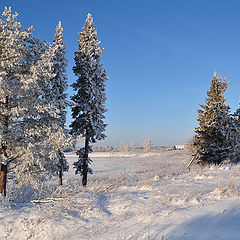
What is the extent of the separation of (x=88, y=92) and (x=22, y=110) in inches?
385

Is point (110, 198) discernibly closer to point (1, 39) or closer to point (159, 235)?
point (159, 235)

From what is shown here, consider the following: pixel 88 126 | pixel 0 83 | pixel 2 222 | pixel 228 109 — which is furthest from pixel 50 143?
pixel 228 109

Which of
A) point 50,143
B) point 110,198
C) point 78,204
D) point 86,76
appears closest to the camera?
point 78,204

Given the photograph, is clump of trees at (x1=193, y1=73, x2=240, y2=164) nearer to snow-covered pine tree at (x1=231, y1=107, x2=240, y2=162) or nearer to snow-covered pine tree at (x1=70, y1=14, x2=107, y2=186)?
snow-covered pine tree at (x1=231, y1=107, x2=240, y2=162)

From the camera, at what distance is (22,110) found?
8164 mm

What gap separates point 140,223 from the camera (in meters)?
5.25

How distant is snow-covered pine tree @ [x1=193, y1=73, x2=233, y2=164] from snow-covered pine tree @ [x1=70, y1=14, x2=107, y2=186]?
35.4ft

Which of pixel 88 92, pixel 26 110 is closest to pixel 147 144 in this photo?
pixel 88 92

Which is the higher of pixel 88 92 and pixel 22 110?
pixel 88 92

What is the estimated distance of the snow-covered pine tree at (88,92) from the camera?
706 inches

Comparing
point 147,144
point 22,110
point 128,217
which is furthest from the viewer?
point 147,144

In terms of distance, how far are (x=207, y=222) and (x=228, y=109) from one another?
20.1m

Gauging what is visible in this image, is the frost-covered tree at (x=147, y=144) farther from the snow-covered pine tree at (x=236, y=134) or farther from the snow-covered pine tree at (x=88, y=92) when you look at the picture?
the snow-covered pine tree at (x=88, y=92)

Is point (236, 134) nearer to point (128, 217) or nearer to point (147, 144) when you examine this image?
point (128, 217)
